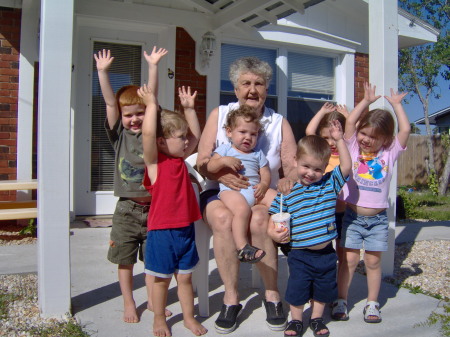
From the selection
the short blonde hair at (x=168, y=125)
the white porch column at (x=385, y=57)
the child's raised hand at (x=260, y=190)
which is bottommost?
the child's raised hand at (x=260, y=190)

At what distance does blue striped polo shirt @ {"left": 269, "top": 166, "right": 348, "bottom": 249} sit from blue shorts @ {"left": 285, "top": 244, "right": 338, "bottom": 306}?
8 cm

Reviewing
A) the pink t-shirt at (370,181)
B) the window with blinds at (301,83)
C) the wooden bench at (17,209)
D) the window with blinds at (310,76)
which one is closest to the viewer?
the pink t-shirt at (370,181)

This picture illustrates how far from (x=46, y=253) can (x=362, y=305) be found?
203cm

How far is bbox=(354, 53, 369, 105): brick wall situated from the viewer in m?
7.17

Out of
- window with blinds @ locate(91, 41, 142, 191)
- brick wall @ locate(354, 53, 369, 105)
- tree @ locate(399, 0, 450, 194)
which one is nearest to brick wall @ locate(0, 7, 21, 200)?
window with blinds @ locate(91, 41, 142, 191)

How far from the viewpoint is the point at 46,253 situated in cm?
268

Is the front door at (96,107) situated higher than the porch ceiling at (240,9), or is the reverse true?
the porch ceiling at (240,9)

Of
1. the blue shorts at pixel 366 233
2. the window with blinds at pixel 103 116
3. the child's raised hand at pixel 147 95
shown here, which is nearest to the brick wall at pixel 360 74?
the window with blinds at pixel 103 116

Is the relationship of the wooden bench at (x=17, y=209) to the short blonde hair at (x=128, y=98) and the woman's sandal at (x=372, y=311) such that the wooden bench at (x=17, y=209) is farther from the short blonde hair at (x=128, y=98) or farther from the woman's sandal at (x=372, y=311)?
the woman's sandal at (x=372, y=311)

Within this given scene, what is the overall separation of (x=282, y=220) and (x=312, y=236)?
22 centimetres

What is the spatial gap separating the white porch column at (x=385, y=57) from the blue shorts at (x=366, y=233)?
774 millimetres

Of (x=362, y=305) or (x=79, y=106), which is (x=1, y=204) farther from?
(x=362, y=305)

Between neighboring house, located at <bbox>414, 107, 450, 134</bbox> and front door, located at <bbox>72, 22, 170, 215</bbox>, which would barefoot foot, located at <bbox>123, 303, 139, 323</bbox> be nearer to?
front door, located at <bbox>72, 22, 170, 215</bbox>

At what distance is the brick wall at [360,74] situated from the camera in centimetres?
717
